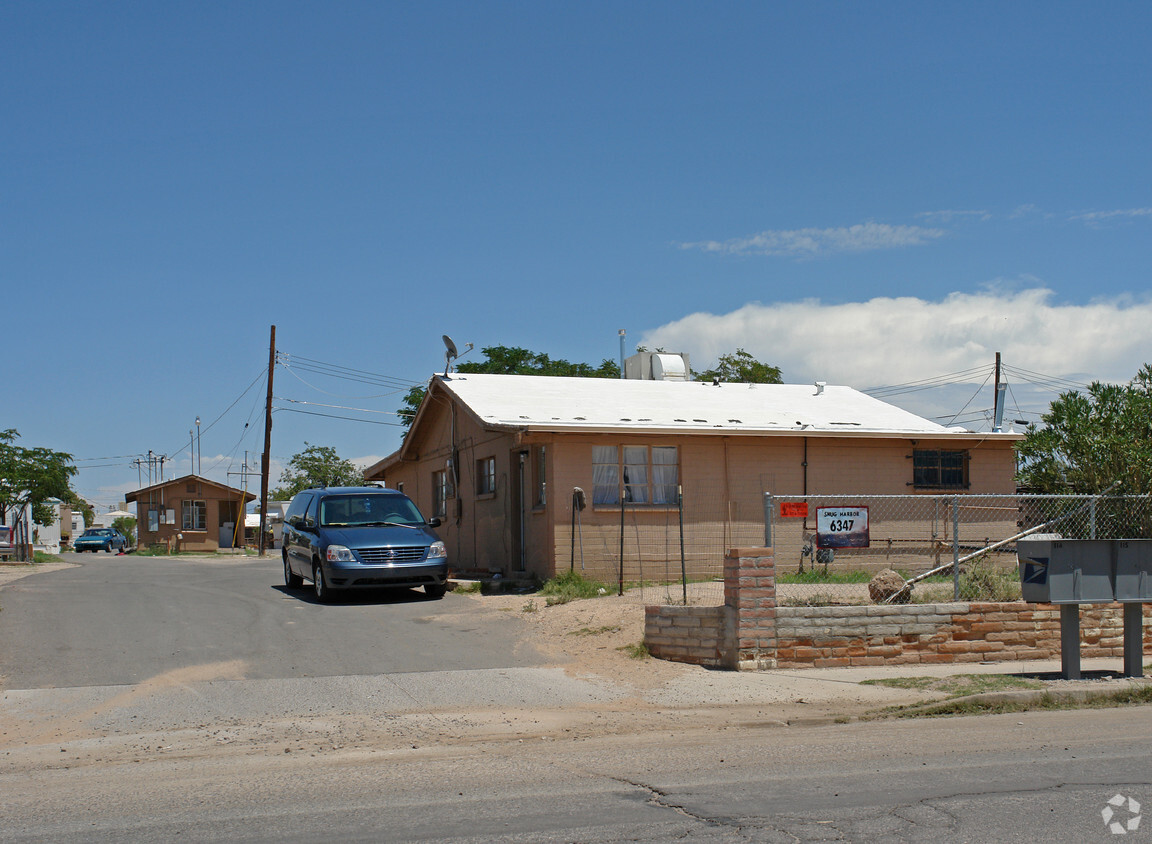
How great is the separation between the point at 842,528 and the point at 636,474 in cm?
366

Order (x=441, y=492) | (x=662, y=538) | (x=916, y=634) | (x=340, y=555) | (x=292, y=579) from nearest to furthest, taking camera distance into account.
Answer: (x=916, y=634), (x=340, y=555), (x=662, y=538), (x=292, y=579), (x=441, y=492)

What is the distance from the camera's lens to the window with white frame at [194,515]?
52125mm

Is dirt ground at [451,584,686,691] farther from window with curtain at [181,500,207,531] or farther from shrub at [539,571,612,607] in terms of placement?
window with curtain at [181,500,207,531]

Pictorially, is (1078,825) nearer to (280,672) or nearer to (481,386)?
(280,672)

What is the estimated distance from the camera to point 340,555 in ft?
51.5

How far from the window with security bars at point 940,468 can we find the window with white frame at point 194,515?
40.9 meters

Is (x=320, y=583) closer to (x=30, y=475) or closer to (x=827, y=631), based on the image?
(x=827, y=631)

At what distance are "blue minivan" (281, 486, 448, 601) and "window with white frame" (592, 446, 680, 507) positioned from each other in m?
2.99

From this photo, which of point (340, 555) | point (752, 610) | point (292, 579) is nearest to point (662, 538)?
point (340, 555)

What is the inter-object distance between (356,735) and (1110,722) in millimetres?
6145

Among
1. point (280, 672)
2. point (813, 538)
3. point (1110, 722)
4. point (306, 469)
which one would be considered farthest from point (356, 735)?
point (306, 469)

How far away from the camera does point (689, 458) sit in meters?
18.5

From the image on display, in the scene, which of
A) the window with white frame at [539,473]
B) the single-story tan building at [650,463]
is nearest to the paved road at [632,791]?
the single-story tan building at [650,463]

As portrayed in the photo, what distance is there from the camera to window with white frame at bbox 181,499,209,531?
171 feet
